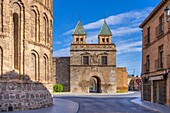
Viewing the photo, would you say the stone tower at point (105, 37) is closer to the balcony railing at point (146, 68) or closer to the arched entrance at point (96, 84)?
the arched entrance at point (96, 84)

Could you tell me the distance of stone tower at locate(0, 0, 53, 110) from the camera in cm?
1667

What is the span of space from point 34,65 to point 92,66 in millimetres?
28959

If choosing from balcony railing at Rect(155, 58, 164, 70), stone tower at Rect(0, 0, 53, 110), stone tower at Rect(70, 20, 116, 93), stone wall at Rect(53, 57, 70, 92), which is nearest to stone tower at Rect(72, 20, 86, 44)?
stone tower at Rect(70, 20, 116, 93)

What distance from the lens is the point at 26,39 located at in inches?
725

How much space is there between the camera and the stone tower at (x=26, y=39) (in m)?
16.7

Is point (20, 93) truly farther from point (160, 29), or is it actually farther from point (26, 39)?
point (160, 29)

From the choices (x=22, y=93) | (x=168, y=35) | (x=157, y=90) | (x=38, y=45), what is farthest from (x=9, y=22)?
(x=157, y=90)

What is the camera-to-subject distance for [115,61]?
47.8 meters

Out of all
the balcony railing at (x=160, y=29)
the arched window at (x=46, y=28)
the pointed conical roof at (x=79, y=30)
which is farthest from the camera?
the pointed conical roof at (x=79, y=30)

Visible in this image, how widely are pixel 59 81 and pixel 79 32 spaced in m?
9.96

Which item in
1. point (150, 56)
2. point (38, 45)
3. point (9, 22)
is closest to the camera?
point (9, 22)

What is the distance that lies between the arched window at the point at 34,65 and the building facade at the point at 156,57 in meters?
9.75

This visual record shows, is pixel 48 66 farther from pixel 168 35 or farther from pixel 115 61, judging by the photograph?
pixel 115 61

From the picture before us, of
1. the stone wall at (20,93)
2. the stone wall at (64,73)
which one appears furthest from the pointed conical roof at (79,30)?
the stone wall at (20,93)
